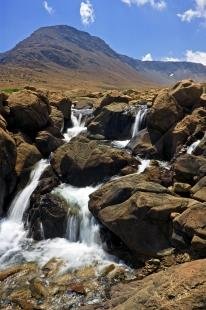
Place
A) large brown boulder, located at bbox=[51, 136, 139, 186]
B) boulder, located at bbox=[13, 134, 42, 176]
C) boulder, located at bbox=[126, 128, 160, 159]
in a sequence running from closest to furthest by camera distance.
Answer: large brown boulder, located at bbox=[51, 136, 139, 186] → boulder, located at bbox=[13, 134, 42, 176] → boulder, located at bbox=[126, 128, 160, 159]

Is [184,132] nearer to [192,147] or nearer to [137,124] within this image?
[192,147]

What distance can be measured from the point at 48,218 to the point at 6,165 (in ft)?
31.7

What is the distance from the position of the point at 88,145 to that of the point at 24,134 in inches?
395

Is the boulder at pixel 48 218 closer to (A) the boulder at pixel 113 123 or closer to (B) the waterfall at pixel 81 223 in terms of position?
(B) the waterfall at pixel 81 223

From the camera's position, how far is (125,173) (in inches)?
1812

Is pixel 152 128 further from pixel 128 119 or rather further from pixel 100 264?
pixel 100 264

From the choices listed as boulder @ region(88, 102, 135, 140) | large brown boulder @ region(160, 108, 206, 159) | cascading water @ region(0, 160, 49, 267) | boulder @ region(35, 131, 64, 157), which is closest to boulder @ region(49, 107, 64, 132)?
boulder @ region(88, 102, 135, 140)

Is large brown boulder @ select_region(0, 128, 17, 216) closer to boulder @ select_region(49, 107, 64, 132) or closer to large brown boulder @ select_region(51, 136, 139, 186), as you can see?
large brown boulder @ select_region(51, 136, 139, 186)

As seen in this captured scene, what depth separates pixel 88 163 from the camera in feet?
155

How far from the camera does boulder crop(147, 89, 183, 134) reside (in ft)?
178

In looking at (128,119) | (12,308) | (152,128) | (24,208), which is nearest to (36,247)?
(24,208)

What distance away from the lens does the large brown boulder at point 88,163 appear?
46.5m

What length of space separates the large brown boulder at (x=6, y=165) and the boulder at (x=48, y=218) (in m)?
5.75

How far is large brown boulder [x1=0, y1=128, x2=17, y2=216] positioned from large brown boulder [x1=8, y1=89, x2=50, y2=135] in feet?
22.9
